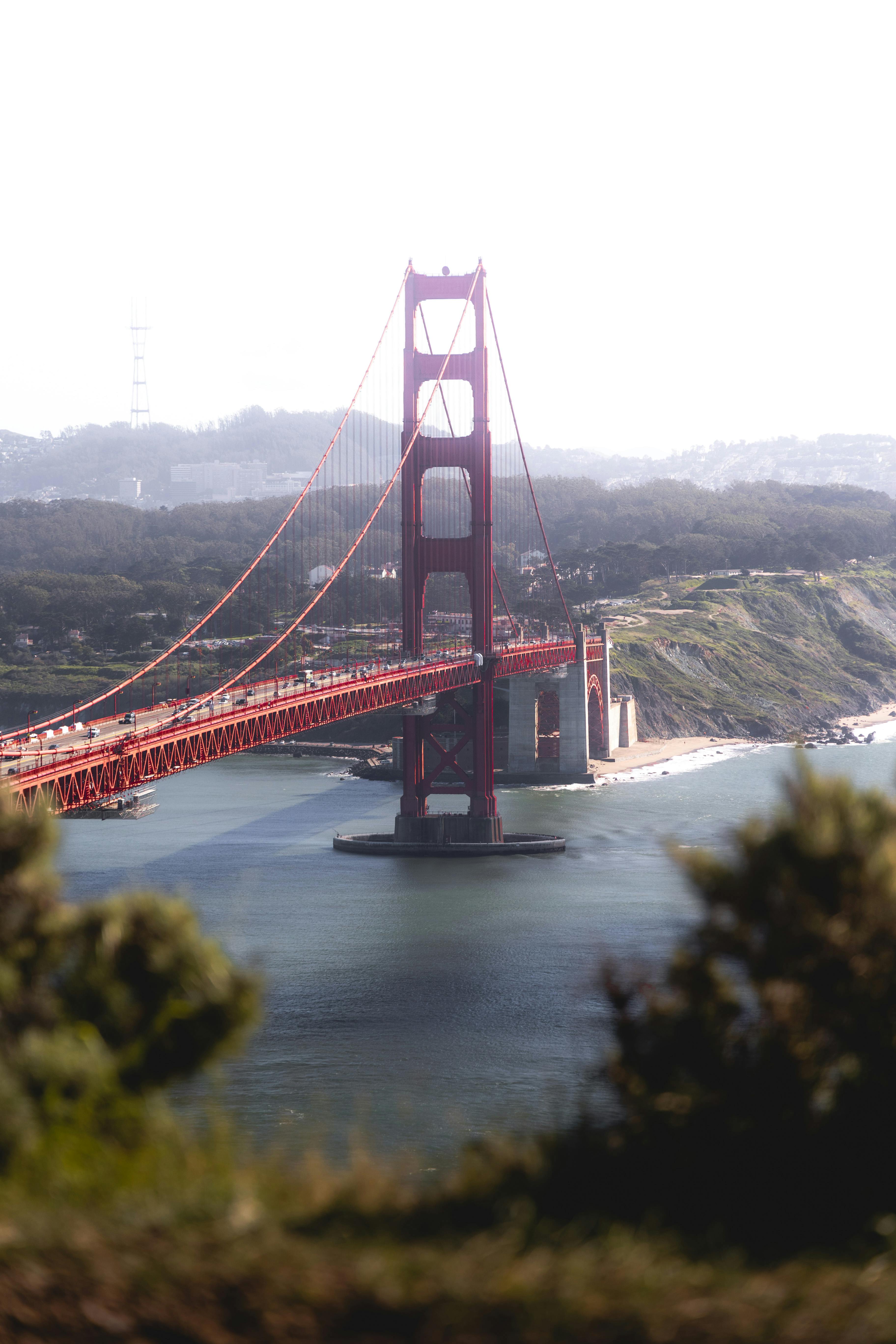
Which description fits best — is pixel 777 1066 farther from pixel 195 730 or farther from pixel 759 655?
pixel 759 655

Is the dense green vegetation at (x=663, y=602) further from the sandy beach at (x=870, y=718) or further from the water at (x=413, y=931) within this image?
the water at (x=413, y=931)

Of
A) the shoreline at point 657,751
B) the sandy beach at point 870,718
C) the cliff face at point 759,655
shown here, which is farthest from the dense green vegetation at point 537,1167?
the sandy beach at point 870,718

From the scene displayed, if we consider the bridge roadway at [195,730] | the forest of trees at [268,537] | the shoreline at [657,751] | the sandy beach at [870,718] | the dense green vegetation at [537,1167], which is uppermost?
the forest of trees at [268,537]

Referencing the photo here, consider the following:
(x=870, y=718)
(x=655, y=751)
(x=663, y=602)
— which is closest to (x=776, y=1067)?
(x=655, y=751)

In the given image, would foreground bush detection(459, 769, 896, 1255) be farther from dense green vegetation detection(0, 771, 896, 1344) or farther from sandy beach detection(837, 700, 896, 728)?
sandy beach detection(837, 700, 896, 728)

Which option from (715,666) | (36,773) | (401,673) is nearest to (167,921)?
(36,773)

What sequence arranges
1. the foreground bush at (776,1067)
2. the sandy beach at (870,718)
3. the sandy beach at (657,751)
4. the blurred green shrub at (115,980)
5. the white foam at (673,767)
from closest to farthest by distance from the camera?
the foreground bush at (776,1067)
the blurred green shrub at (115,980)
the white foam at (673,767)
the sandy beach at (657,751)
the sandy beach at (870,718)

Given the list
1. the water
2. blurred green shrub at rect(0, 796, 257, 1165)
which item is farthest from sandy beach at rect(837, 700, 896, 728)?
blurred green shrub at rect(0, 796, 257, 1165)
